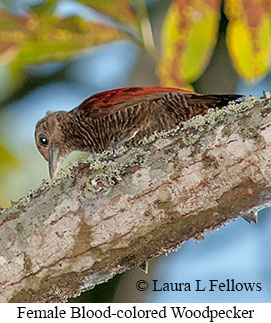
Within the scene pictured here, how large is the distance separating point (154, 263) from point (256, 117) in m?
3.07

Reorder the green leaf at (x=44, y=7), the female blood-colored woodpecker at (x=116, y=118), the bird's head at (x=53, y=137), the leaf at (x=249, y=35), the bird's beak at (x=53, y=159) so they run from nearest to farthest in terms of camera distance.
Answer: the leaf at (x=249, y=35), the green leaf at (x=44, y=7), the female blood-colored woodpecker at (x=116, y=118), the bird's beak at (x=53, y=159), the bird's head at (x=53, y=137)

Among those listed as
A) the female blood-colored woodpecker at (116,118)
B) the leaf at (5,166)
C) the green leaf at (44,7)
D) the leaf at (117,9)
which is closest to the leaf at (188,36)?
the leaf at (117,9)

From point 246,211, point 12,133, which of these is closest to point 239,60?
point 246,211

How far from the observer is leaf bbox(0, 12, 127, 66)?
10.4 feet

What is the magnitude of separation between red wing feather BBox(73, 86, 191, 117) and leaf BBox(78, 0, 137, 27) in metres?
1.09

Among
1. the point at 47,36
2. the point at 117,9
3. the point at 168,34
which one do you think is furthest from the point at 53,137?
the point at 168,34

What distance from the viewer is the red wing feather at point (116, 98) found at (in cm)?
446

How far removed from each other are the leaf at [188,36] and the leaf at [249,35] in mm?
83

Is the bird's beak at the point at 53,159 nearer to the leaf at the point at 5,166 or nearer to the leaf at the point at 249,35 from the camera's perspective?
the leaf at the point at 5,166

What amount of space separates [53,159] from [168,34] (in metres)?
2.39

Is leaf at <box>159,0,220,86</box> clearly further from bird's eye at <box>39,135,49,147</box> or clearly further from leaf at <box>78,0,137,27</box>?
bird's eye at <box>39,135,49,147</box>

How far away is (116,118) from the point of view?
474 centimetres

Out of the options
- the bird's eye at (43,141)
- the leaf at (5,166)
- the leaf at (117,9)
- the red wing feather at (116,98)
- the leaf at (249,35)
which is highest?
the bird's eye at (43,141)

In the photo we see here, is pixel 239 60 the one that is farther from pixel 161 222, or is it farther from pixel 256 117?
pixel 161 222
